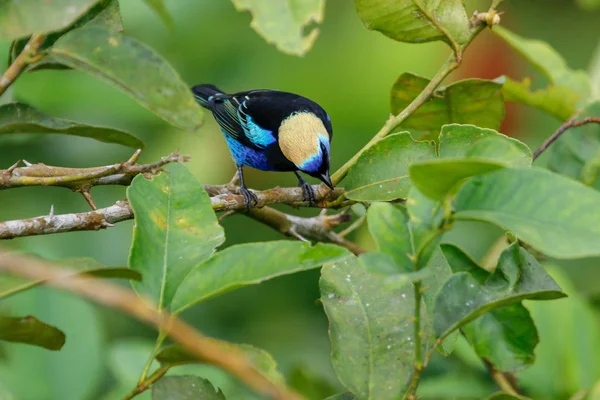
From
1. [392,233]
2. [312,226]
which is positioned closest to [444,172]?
[392,233]

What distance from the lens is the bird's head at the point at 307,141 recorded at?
2.89 metres

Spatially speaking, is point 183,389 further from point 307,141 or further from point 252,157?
point 252,157

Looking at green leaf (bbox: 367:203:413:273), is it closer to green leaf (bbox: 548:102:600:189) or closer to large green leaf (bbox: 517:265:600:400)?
large green leaf (bbox: 517:265:600:400)

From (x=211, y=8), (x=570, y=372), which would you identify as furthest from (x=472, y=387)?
(x=211, y=8)

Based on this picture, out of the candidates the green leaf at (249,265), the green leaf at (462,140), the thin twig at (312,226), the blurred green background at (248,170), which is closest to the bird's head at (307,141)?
the blurred green background at (248,170)

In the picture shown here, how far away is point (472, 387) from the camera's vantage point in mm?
2246

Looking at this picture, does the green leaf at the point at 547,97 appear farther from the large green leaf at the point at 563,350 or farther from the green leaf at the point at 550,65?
the large green leaf at the point at 563,350

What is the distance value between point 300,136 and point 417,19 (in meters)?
1.39

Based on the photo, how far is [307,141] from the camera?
9.85 feet

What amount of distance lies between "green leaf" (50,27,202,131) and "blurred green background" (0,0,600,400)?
2.88ft

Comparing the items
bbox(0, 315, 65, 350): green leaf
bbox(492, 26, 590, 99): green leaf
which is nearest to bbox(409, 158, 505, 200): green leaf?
bbox(0, 315, 65, 350): green leaf

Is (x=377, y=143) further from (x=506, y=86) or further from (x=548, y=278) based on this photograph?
(x=506, y=86)

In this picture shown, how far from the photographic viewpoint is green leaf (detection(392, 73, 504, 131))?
1.94 m

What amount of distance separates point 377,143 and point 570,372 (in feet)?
3.38
